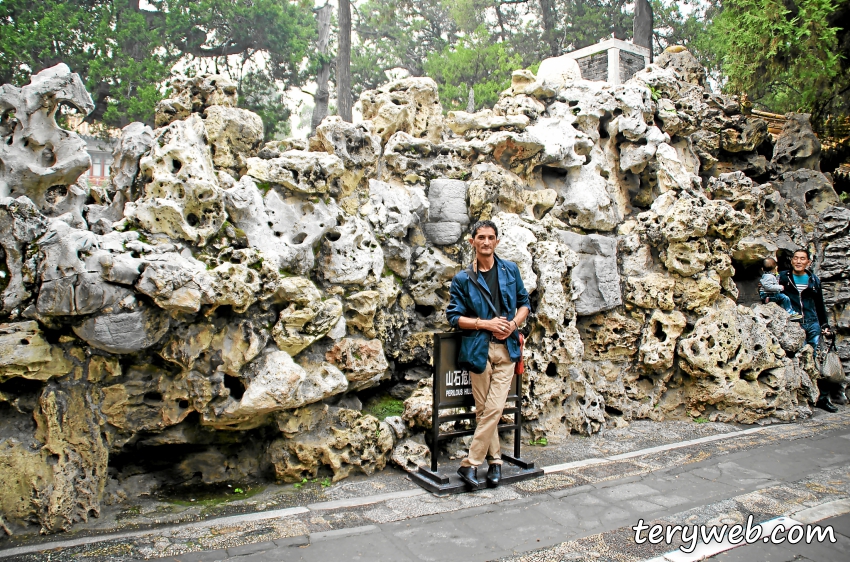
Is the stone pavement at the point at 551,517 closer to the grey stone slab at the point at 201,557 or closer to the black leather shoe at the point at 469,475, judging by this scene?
the grey stone slab at the point at 201,557

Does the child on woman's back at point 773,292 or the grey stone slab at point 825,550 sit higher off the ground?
the child on woman's back at point 773,292

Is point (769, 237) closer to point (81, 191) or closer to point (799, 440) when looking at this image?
point (799, 440)

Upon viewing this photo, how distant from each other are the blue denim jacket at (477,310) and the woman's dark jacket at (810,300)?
4.59m

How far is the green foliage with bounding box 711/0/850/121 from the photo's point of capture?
8.71m

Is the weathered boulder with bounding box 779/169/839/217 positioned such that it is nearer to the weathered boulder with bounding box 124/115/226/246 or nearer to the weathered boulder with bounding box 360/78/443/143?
the weathered boulder with bounding box 360/78/443/143

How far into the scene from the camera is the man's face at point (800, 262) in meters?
7.31

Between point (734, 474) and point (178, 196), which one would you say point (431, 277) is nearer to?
point (178, 196)

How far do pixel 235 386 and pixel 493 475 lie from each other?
216 centimetres

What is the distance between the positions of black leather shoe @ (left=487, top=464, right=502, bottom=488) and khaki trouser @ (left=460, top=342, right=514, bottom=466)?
0.05m

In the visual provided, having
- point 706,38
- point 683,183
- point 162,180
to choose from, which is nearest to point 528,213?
point 683,183

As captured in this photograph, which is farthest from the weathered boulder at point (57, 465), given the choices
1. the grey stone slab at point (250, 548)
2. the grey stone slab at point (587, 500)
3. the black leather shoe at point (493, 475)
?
the grey stone slab at point (587, 500)

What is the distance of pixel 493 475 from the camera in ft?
15.3

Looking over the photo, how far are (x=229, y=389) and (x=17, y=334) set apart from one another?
4.79 feet

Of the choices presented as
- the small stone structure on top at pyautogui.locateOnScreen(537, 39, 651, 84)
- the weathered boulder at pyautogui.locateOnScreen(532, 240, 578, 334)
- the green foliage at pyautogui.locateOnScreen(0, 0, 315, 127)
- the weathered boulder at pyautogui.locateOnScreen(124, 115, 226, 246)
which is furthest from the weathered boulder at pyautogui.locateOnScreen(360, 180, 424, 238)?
the green foliage at pyautogui.locateOnScreen(0, 0, 315, 127)
